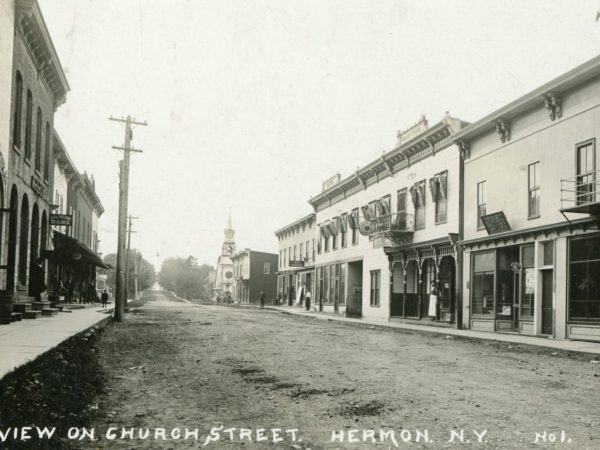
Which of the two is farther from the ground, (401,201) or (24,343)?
(401,201)

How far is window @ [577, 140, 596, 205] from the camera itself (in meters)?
18.2

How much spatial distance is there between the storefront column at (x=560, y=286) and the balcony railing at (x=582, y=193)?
1295 mm

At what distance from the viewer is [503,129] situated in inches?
910

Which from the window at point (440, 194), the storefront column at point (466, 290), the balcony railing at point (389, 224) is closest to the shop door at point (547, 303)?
the storefront column at point (466, 290)

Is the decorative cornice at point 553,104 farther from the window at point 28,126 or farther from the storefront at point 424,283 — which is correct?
the window at point 28,126

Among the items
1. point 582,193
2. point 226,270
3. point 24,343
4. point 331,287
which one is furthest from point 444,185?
point 226,270

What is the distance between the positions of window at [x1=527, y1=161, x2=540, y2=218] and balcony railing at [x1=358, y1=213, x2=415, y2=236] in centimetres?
→ 939

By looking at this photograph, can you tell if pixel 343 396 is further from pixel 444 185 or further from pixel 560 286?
pixel 444 185

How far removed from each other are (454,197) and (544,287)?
6891mm

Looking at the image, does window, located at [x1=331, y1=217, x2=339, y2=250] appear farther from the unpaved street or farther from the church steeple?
the church steeple

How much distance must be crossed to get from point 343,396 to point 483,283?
58.1ft

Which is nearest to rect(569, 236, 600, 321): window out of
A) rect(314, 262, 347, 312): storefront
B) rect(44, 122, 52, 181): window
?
rect(44, 122, 52, 181): window

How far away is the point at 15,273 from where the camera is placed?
61.1 ft

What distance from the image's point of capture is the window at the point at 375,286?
35344mm
